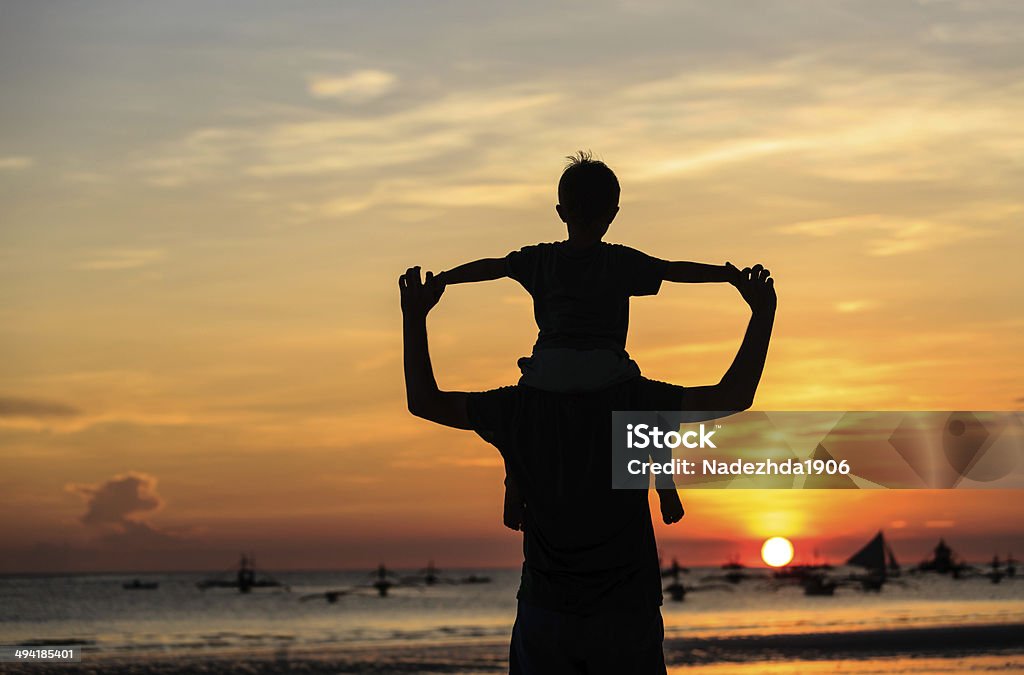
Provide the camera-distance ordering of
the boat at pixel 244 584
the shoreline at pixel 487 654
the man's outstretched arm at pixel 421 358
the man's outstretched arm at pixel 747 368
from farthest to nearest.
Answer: the boat at pixel 244 584 < the shoreline at pixel 487 654 < the man's outstretched arm at pixel 421 358 < the man's outstretched arm at pixel 747 368

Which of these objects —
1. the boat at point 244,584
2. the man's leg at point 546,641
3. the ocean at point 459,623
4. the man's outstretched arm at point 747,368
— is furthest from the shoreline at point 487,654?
the boat at point 244,584

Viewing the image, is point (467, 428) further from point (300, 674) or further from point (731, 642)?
point (731, 642)

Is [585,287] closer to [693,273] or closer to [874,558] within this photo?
[693,273]

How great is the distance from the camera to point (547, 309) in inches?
86.2

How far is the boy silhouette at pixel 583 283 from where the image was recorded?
212 centimetres

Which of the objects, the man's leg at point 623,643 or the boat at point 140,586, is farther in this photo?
the boat at point 140,586

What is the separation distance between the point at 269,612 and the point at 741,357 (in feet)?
225

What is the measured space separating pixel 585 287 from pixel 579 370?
5.6 inches

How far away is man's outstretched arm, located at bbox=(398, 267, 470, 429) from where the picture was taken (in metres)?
2.08

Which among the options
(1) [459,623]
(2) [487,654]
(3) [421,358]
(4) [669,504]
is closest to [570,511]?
(4) [669,504]

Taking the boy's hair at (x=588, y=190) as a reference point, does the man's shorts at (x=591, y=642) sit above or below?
below

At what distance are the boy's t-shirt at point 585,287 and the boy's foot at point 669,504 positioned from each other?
25cm

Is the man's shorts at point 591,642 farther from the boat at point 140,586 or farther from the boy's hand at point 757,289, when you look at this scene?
the boat at point 140,586

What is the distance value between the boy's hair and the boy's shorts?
233 mm
